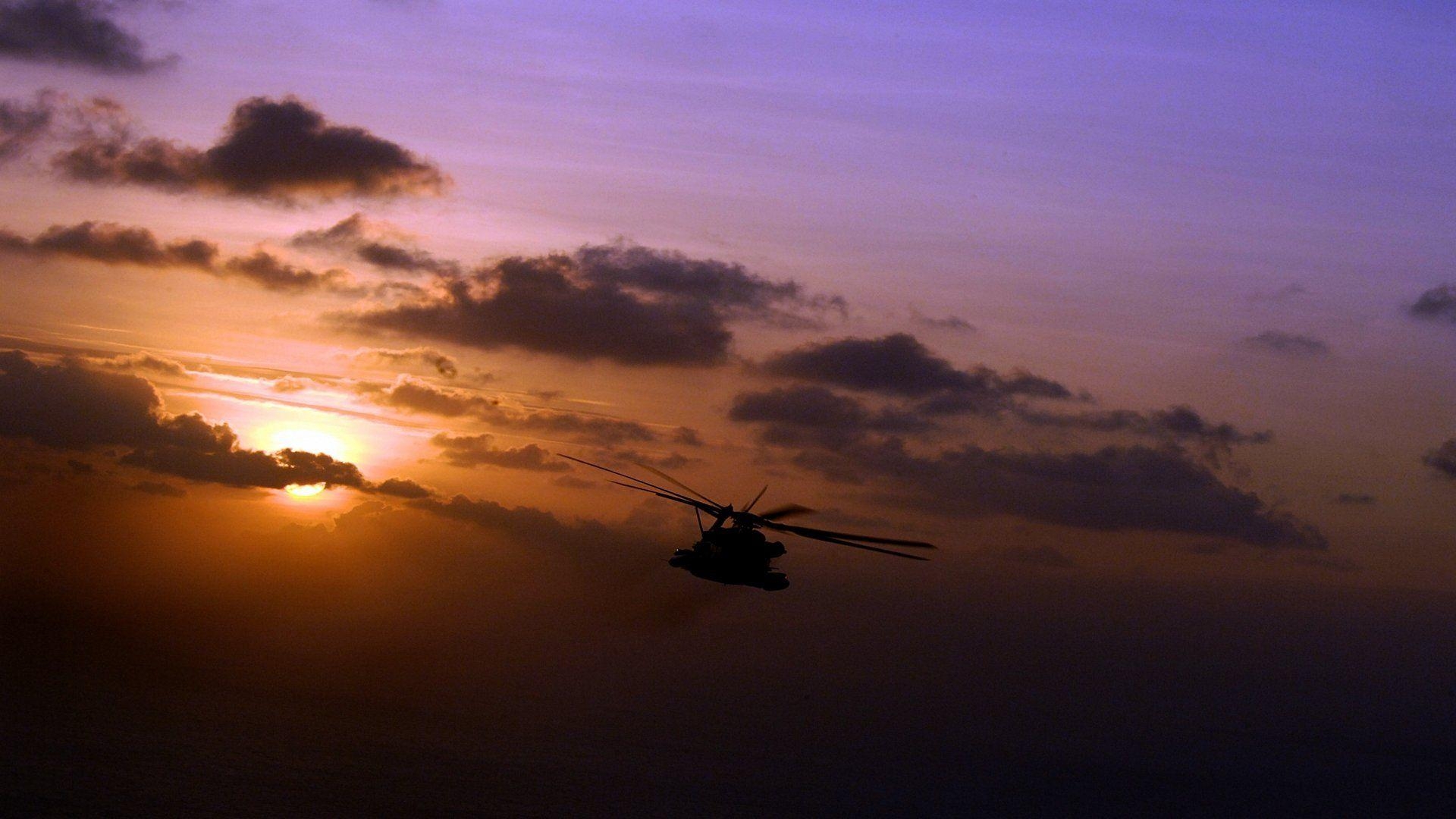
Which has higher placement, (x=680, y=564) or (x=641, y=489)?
(x=641, y=489)

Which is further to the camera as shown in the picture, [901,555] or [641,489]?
[641,489]

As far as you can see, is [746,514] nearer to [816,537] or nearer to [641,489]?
[816,537]

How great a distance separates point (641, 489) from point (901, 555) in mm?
9881

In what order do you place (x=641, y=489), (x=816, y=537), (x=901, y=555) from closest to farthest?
1. (x=901, y=555)
2. (x=641, y=489)
3. (x=816, y=537)

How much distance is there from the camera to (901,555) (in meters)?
33.6

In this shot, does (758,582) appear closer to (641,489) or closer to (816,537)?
(816,537)

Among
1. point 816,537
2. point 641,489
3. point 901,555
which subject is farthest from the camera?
point 816,537

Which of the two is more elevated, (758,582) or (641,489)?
(641,489)

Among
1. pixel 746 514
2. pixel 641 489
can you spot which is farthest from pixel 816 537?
pixel 641 489

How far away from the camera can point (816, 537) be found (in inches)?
1548

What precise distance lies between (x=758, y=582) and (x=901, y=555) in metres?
10.1

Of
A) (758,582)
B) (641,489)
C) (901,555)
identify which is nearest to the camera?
(901,555)

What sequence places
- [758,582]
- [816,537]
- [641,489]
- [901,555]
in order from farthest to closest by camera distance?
[758,582]
[816,537]
[641,489]
[901,555]

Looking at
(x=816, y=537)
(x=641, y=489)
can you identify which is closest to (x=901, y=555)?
(x=816, y=537)
